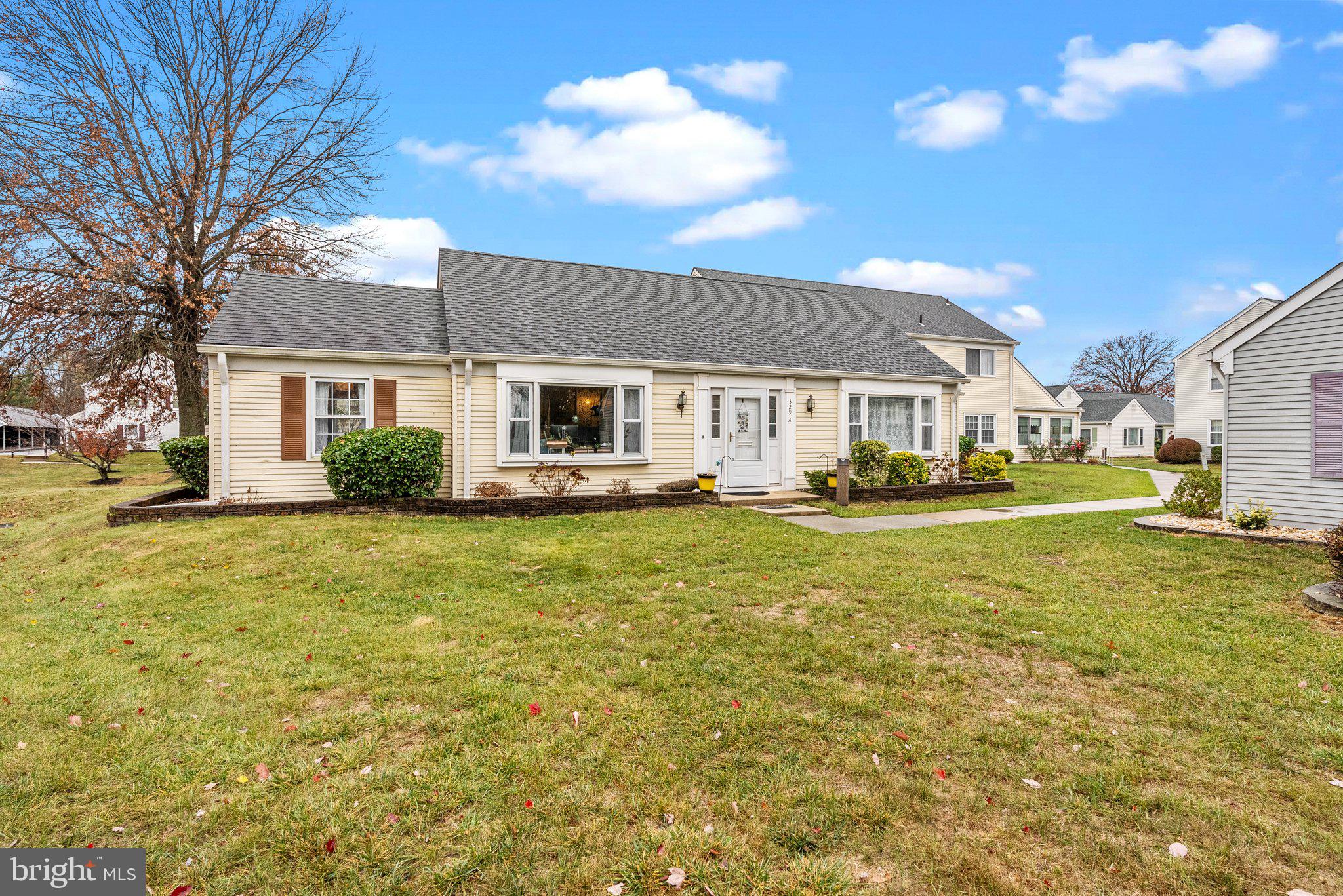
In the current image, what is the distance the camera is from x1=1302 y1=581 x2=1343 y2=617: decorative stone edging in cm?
519

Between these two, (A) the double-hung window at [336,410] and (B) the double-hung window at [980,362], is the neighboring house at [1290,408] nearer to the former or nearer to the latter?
(A) the double-hung window at [336,410]

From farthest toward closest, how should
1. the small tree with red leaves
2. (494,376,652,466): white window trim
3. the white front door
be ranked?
the small tree with red leaves, the white front door, (494,376,652,466): white window trim

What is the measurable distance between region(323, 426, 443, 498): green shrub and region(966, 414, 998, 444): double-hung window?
23.0m

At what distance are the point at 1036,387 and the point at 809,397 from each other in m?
22.4

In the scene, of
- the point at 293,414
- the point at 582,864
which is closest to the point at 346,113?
the point at 293,414

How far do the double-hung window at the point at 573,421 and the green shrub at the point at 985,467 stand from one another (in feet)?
28.5

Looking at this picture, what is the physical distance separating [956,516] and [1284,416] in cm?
487

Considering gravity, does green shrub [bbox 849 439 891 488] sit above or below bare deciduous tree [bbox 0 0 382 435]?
below

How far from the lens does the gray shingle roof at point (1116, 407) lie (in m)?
37.2

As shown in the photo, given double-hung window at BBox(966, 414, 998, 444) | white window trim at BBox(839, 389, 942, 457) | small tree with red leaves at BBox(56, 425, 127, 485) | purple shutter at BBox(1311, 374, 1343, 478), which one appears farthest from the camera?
double-hung window at BBox(966, 414, 998, 444)

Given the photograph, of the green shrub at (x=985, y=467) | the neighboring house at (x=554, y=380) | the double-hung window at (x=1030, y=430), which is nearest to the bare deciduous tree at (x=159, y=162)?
the neighboring house at (x=554, y=380)

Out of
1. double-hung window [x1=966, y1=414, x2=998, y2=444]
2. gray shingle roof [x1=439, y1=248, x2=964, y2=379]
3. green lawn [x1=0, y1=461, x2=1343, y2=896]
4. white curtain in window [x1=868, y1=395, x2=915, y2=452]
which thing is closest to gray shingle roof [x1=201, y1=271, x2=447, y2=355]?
gray shingle roof [x1=439, y1=248, x2=964, y2=379]

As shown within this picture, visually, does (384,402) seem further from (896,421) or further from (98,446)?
(98,446)

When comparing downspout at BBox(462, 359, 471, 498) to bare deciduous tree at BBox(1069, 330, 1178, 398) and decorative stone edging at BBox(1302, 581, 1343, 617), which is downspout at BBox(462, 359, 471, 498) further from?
bare deciduous tree at BBox(1069, 330, 1178, 398)
